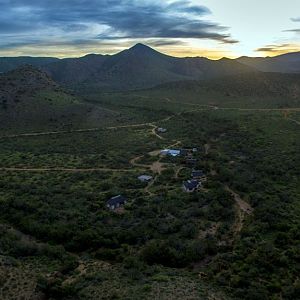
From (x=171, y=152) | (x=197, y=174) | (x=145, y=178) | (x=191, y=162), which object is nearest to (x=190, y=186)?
(x=197, y=174)

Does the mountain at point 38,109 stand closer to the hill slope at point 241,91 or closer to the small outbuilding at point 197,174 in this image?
the hill slope at point 241,91

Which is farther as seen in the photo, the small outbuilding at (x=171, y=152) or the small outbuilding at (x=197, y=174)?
the small outbuilding at (x=171, y=152)

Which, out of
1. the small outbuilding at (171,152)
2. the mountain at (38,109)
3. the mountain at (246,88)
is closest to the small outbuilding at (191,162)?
the small outbuilding at (171,152)

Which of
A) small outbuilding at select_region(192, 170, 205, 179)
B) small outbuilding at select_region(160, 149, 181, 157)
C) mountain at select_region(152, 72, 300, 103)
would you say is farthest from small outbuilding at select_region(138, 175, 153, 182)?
mountain at select_region(152, 72, 300, 103)

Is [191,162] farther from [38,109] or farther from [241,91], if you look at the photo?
[241,91]

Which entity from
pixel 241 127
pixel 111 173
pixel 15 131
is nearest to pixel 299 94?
pixel 241 127
